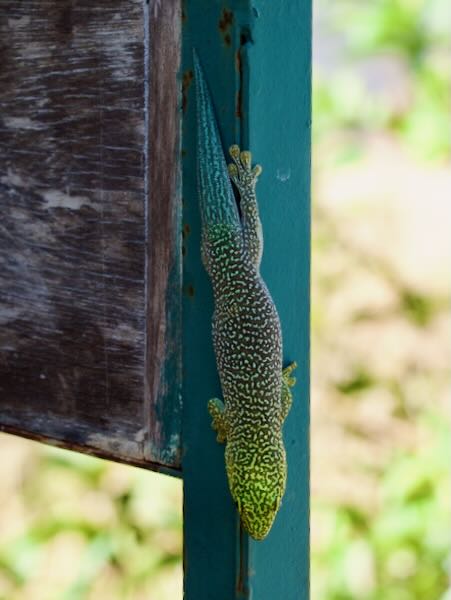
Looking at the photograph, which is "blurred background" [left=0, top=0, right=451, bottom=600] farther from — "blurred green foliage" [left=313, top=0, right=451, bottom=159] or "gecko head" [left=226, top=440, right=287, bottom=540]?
"gecko head" [left=226, top=440, right=287, bottom=540]

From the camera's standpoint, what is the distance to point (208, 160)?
126 centimetres

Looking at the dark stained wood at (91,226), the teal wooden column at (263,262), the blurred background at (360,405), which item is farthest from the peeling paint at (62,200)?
the blurred background at (360,405)

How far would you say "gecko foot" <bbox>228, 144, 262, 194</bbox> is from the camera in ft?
4.04

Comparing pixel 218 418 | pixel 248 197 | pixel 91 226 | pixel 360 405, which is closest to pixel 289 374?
pixel 218 418

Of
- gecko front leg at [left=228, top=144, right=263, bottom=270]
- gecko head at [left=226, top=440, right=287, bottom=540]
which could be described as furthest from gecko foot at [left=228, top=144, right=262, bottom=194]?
gecko head at [left=226, top=440, right=287, bottom=540]

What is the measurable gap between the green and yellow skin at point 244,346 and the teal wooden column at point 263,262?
0.05 ft

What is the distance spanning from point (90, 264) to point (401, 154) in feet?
11.0

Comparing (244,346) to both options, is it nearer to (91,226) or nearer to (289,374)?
(289,374)

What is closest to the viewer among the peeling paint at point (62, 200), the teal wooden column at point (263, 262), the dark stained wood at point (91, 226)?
the teal wooden column at point (263, 262)

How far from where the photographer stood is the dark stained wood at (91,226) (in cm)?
134

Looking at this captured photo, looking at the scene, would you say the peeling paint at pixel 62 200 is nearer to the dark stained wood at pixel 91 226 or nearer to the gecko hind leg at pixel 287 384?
the dark stained wood at pixel 91 226

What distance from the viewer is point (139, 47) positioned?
1332 mm

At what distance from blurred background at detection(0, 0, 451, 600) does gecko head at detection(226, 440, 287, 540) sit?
2151 mm

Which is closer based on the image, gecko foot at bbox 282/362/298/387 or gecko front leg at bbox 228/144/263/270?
gecko front leg at bbox 228/144/263/270
